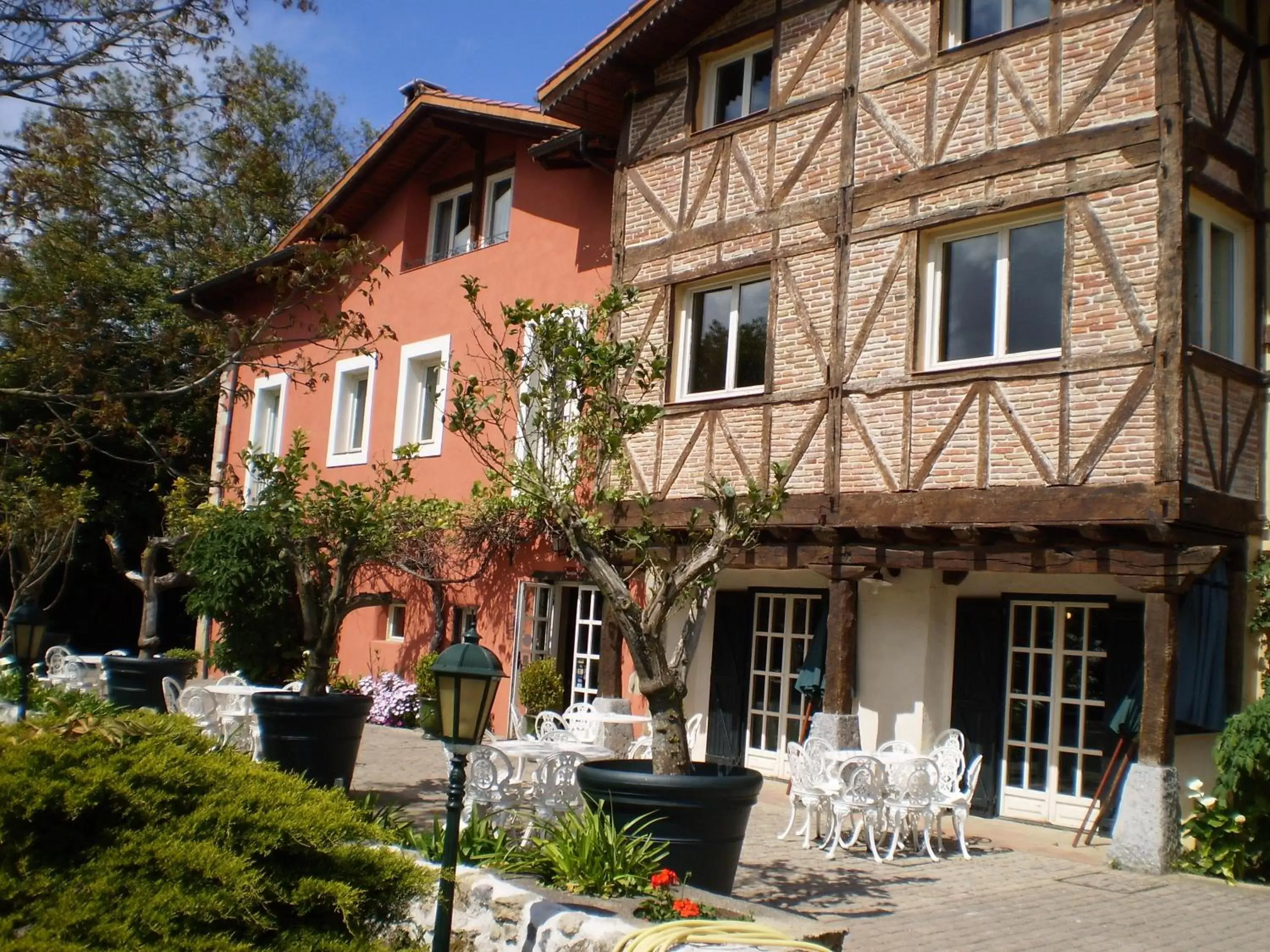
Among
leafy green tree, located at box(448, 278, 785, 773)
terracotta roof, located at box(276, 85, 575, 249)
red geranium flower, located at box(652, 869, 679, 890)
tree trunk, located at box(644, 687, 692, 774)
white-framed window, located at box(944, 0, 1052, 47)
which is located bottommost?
red geranium flower, located at box(652, 869, 679, 890)

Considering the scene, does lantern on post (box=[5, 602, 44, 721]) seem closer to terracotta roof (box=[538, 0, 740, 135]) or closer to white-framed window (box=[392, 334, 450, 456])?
white-framed window (box=[392, 334, 450, 456])

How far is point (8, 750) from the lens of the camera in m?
4.76

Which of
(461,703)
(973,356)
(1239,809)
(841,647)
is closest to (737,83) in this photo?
(973,356)

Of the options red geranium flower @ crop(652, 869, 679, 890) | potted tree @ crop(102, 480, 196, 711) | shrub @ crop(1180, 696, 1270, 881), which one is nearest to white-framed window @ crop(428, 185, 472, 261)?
potted tree @ crop(102, 480, 196, 711)

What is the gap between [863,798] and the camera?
8.48 m

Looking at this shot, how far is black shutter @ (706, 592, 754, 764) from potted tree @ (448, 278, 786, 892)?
476 cm

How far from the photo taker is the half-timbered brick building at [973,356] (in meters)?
8.80

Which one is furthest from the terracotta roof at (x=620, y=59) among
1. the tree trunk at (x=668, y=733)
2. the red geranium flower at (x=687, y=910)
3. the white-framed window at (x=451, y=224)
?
the red geranium flower at (x=687, y=910)

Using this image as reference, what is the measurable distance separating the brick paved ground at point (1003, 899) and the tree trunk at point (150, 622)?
830cm

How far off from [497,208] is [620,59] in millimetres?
4090

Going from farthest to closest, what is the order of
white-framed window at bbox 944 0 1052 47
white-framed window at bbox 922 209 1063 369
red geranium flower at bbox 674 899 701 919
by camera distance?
1. white-framed window at bbox 944 0 1052 47
2. white-framed window at bbox 922 209 1063 369
3. red geranium flower at bbox 674 899 701 919

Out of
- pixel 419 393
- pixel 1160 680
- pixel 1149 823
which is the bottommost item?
pixel 1149 823

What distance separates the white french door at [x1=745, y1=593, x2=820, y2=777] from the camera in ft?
39.4

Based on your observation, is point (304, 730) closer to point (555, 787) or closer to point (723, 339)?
point (555, 787)
